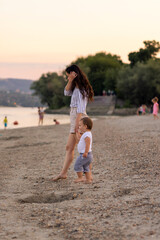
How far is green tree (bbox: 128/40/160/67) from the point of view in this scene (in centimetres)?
7432

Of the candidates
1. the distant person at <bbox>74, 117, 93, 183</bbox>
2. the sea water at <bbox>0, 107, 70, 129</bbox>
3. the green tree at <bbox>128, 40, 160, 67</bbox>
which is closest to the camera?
the distant person at <bbox>74, 117, 93, 183</bbox>

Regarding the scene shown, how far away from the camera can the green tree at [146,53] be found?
74.3 m

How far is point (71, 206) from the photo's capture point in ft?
17.9

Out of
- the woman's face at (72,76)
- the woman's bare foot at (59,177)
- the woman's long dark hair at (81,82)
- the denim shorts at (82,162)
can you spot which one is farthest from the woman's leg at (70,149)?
the woman's face at (72,76)

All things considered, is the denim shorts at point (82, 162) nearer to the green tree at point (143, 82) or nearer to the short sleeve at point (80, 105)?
the short sleeve at point (80, 105)

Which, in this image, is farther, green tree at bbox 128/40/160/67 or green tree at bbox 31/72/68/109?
green tree at bbox 31/72/68/109

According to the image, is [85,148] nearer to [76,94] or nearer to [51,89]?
[76,94]

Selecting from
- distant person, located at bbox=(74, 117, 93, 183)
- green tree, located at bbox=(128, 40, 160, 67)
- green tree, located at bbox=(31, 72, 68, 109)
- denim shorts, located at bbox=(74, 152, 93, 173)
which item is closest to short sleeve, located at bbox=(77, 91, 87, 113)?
distant person, located at bbox=(74, 117, 93, 183)

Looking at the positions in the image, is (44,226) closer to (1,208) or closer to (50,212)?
(50,212)

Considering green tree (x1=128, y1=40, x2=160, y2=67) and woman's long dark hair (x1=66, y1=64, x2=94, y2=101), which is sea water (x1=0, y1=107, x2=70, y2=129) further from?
woman's long dark hair (x1=66, y1=64, x2=94, y2=101)

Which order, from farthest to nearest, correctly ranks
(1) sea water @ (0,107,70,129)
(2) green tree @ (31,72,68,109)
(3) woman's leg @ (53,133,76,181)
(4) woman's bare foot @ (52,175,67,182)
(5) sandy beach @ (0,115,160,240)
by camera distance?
(2) green tree @ (31,72,68,109) → (1) sea water @ (0,107,70,129) → (4) woman's bare foot @ (52,175,67,182) → (3) woman's leg @ (53,133,76,181) → (5) sandy beach @ (0,115,160,240)

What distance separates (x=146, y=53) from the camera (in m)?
76.1

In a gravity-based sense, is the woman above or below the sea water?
above

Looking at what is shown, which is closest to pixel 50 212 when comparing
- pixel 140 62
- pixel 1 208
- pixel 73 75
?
pixel 1 208
